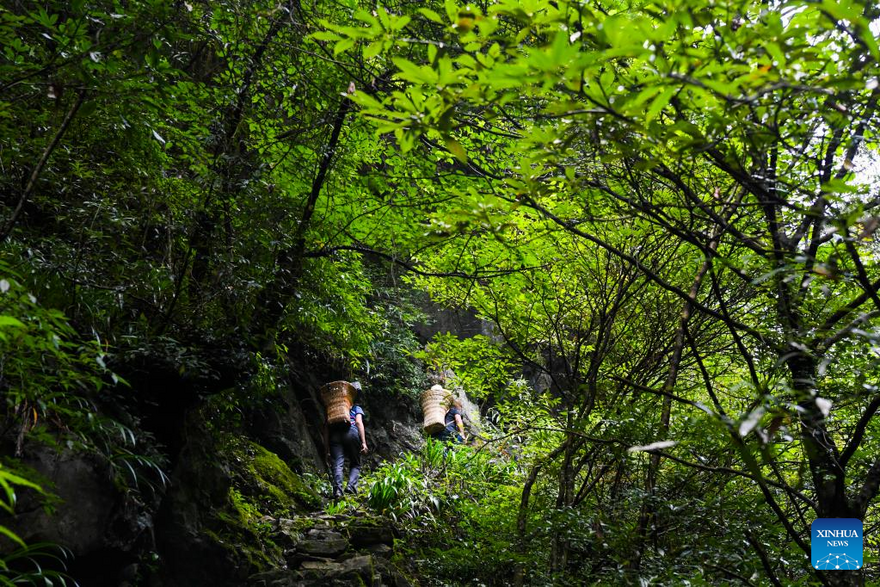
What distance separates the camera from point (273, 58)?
4.76 meters

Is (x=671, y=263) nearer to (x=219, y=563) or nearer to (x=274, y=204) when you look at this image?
(x=274, y=204)

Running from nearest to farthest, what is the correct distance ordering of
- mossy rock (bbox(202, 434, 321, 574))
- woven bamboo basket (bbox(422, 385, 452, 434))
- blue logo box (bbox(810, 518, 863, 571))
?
blue logo box (bbox(810, 518, 863, 571)), mossy rock (bbox(202, 434, 321, 574)), woven bamboo basket (bbox(422, 385, 452, 434))

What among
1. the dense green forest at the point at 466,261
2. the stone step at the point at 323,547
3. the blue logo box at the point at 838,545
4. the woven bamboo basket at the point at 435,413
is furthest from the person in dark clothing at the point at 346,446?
the blue logo box at the point at 838,545

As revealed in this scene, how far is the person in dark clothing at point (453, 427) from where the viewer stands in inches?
412

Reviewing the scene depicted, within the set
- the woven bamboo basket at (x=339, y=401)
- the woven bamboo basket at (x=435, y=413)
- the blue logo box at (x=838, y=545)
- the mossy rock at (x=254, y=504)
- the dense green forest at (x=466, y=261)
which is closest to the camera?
the dense green forest at (x=466, y=261)

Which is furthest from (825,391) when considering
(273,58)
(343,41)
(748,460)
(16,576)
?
(273,58)

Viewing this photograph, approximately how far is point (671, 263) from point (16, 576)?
16.9 ft

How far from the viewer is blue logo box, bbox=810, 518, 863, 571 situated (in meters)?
2.23

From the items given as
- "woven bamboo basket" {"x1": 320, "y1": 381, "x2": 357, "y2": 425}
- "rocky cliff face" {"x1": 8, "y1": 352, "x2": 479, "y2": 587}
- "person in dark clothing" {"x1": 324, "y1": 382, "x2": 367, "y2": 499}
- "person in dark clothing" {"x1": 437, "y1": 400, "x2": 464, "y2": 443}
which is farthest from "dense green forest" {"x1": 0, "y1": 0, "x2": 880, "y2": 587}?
"person in dark clothing" {"x1": 437, "y1": 400, "x2": 464, "y2": 443}

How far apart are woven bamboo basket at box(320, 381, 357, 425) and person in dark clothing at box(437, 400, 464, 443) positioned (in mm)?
2369

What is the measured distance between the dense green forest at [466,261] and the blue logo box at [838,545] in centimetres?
7

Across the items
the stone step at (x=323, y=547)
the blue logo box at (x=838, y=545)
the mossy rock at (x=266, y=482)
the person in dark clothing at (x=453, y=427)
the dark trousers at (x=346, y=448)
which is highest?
the person in dark clothing at (x=453, y=427)

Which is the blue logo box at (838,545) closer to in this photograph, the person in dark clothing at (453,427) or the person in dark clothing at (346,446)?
the person in dark clothing at (346,446)

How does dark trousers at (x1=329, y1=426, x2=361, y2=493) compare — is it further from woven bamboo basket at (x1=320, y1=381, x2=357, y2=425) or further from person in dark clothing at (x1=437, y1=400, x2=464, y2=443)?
person in dark clothing at (x1=437, y1=400, x2=464, y2=443)
